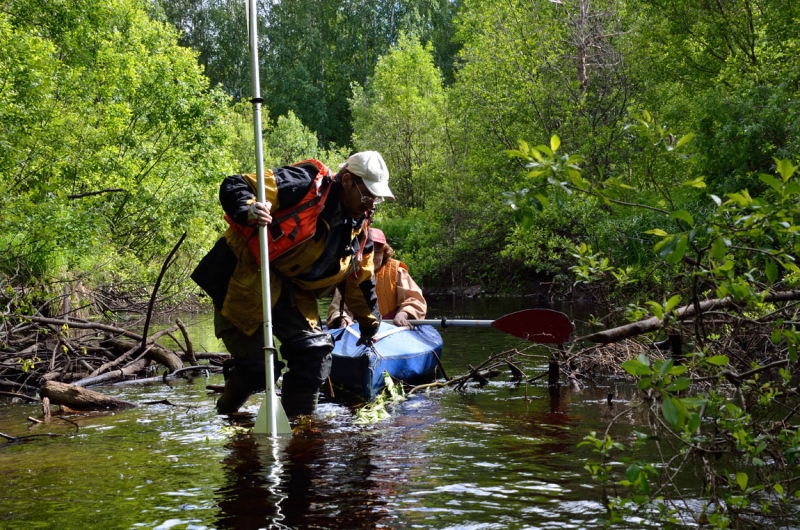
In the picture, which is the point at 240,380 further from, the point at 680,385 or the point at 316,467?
the point at 680,385

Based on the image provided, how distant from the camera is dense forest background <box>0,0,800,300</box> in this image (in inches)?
429

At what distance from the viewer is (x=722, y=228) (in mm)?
2605

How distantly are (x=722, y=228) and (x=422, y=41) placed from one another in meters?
49.2

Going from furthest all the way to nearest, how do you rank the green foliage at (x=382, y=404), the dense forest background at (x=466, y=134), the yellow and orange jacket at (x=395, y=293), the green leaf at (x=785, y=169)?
the dense forest background at (x=466, y=134)
the yellow and orange jacket at (x=395, y=293)
the green foliage at (x=382, y=404)
the green leaf at (x=785, y=169)

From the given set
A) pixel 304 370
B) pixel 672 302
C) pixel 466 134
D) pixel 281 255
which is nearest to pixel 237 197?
pixel 281 255

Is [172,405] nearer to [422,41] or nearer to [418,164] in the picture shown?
[418,164]

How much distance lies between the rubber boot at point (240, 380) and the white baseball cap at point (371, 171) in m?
1.37

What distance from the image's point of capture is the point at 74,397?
22.6 ft

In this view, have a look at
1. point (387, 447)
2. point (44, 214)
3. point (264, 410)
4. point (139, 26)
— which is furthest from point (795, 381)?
point (139, 26)

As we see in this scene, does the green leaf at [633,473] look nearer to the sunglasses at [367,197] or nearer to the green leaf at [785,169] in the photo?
the green leaf at [785,169]

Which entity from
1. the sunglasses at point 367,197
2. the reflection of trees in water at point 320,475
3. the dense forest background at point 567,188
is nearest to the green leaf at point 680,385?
the dense forest background at point 567,188

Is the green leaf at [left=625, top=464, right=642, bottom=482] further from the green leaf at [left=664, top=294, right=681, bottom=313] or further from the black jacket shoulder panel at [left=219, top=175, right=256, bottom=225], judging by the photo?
the black jacket shoulder panel at [left=219, top=175, right=256, bottom=225]

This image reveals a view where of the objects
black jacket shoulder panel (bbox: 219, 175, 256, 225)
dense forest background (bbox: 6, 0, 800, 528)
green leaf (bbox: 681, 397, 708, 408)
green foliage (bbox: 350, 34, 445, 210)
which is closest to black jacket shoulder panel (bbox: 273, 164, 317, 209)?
black jacket shoulder panel (bbox: 219, 175, 256, 225)

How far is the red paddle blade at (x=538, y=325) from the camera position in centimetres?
716
